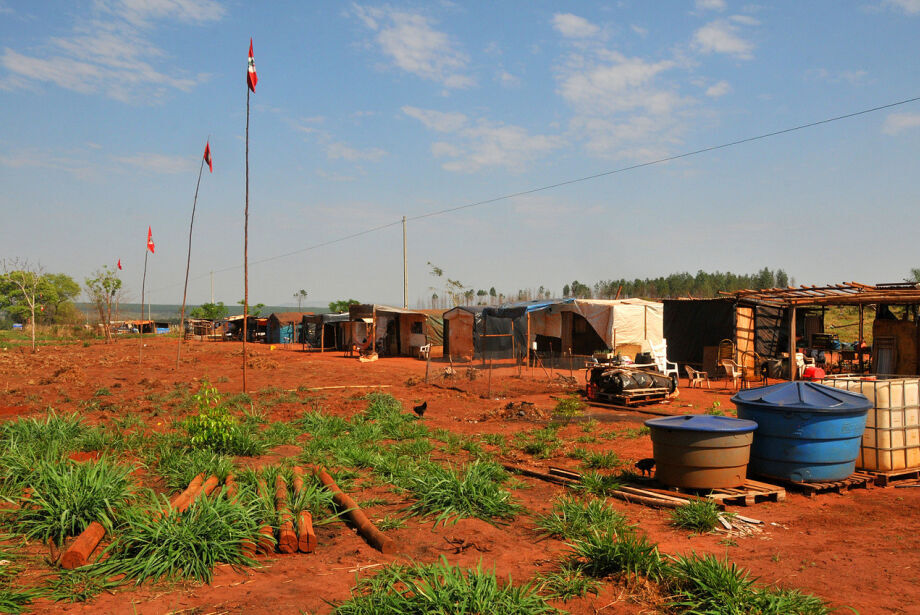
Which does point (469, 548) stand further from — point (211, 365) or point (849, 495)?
point (211, 365)

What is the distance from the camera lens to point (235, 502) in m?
5.69

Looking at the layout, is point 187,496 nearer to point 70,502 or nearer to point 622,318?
point 70,502

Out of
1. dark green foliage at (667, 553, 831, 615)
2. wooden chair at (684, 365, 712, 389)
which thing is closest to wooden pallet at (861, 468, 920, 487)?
dark green foliage at (667, 553, 831, 615)

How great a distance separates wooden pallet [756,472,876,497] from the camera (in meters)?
7.39

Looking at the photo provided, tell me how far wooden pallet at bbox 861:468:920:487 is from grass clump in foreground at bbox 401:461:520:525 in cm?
473

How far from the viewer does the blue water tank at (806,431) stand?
288 inches

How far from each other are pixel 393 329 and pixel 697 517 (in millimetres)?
29065

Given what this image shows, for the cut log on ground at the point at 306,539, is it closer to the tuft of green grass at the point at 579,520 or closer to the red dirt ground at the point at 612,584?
the red dirt ground at the point at 612,584

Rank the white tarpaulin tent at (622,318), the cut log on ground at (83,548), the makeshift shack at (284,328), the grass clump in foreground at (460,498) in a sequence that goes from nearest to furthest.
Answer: the cut log on ground at (83,548) → the grass clump in foreground at (460,498) → the white tarpaulin tent at (622,318) → the makeshift shack at (284,328)

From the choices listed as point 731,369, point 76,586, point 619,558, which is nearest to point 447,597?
point 619,558

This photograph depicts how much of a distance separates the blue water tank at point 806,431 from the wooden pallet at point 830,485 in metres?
0.06

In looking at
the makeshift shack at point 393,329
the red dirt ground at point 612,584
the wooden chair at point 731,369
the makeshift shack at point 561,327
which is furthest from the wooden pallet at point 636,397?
the makeshift shack at point 393,329

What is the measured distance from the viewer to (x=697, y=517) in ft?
20.2

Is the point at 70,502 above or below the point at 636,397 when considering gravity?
above
